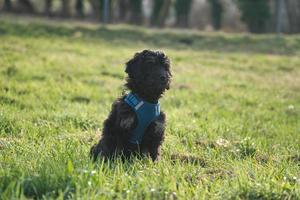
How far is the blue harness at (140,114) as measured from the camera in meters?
6.73

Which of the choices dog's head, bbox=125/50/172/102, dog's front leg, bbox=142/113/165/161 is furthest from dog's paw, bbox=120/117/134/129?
dog's head, bbox=125/50/172/102

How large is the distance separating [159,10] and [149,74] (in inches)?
1533

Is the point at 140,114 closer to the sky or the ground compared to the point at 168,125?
closer to the sky

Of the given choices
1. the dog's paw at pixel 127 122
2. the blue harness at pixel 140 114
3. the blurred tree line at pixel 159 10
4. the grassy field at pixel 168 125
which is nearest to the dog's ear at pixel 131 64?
the blue harness at pixel 140 114

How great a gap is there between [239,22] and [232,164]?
137 ft

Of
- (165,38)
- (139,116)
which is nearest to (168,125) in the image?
(139,116)

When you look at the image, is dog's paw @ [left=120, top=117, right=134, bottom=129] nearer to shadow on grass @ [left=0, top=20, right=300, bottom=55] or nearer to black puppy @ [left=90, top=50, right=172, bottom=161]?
black puppy @ [left=90, top=50, right=172, bottom=161]

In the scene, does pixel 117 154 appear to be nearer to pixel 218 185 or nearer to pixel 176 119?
pixel 218 185

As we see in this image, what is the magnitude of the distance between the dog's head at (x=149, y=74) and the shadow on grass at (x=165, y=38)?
58.3ft

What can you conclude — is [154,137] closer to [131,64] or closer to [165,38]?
[131,64]

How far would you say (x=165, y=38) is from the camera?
90.5ft

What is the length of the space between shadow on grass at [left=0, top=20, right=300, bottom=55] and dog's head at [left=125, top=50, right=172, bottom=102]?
58.3 feet

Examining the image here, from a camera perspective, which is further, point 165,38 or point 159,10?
point 159,10

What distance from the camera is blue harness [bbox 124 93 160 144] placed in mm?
6734
